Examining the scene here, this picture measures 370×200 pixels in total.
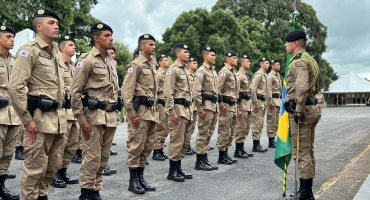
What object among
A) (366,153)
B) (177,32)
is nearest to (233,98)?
(366,153)

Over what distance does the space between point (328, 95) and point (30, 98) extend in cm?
6117

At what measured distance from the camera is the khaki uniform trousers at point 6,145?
18.3 ft

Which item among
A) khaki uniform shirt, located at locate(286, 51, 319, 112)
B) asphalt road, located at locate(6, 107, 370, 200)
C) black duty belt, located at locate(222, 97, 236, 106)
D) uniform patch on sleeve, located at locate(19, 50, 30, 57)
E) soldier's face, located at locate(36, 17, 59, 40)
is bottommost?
asphalt road, located at locate(6, 107, 370, 200)

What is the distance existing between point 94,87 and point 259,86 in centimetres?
632

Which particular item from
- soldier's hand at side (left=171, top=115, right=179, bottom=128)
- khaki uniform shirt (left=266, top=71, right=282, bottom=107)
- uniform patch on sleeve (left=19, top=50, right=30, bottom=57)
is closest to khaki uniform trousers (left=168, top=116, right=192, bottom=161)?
soldier's hand at side (left=171, top=115, right=179, bottom=128)

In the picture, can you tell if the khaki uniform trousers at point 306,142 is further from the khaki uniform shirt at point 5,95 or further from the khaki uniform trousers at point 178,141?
the khaki uniform shirt at point 5,95

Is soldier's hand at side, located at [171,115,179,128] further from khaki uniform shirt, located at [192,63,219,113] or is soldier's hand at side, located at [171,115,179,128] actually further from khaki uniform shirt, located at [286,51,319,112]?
khaki uniform shirt, located at [286,51,319,112]

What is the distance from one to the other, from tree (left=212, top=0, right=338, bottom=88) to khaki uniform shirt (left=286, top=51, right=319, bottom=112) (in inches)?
1441

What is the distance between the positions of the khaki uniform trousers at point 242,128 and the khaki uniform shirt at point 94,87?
14.8 ft

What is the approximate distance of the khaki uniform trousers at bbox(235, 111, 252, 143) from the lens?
9.23 m

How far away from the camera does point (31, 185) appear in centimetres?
430

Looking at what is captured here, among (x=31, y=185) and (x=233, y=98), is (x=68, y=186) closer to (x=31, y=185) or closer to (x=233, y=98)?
(x=31, y=185)

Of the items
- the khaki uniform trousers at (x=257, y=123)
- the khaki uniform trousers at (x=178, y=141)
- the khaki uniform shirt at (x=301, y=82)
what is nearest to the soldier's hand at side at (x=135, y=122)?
the khaki uniform trousers at (x=178, y=141)

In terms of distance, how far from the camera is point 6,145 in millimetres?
5699
